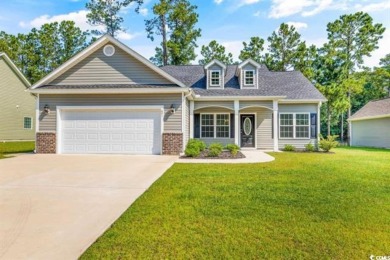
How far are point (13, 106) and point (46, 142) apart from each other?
1442 centimetres

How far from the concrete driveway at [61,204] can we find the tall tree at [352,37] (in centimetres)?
2315

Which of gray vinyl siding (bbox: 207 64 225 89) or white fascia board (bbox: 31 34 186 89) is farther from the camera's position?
gray vinyl siding (bbox: 207 64 225 89)

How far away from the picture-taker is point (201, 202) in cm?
479

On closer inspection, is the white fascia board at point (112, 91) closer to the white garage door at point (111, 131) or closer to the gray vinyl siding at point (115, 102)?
the gray vinyl siding at point (115, 102)

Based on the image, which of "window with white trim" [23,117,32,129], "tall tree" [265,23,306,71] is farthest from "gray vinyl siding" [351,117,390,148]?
"window with white trim" [23,117,32,129]


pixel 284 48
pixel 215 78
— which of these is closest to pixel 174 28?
pixel 284 48

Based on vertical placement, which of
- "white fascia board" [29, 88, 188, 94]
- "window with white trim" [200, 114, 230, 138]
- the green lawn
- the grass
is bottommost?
the green lawn

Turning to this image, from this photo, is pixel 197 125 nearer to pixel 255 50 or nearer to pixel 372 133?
pixel 372 133

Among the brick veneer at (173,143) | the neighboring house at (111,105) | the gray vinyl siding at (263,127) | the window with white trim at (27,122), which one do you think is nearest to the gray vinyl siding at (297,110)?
the gray vinyl siding at (263,127)

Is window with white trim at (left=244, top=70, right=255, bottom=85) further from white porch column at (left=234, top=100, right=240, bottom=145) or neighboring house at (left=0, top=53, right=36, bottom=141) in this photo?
neighboring house at (left=0, top=53, right=36, bottom=141)

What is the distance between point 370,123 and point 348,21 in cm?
987

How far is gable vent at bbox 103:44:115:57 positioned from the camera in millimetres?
13167

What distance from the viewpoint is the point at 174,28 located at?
2709 centimetres

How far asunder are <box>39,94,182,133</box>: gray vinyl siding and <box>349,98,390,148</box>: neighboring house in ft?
53.0
